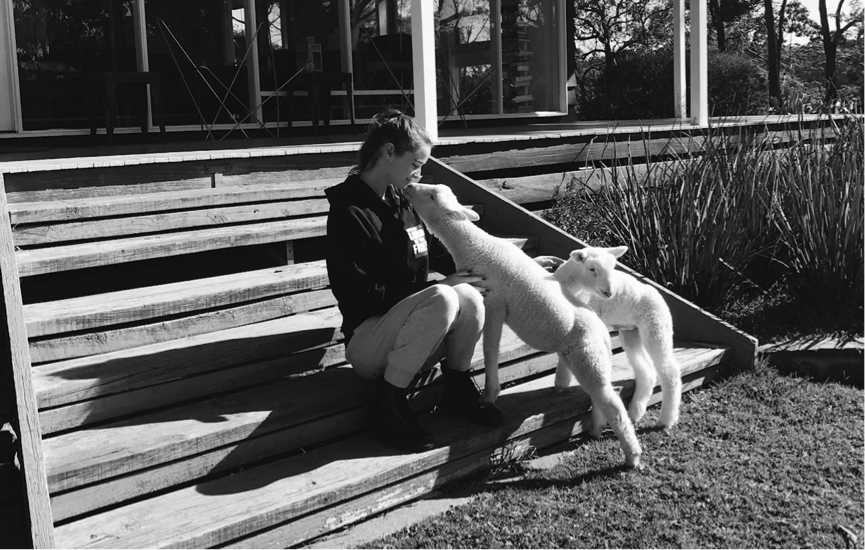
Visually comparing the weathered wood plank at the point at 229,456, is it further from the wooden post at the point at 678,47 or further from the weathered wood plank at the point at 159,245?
the wooden post at the point at 678,47

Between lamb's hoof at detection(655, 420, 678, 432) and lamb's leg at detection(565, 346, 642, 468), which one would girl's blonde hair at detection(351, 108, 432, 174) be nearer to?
lamb's leg at detection(565, 346, 642, 468)

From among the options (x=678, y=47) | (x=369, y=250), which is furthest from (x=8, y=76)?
(x=678, y=47)

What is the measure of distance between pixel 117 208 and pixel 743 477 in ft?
11.5

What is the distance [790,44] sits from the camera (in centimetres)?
3388

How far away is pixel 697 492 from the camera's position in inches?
146

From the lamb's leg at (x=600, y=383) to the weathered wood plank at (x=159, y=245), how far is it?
2.06 metres

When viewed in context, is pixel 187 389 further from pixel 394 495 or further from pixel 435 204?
pixel 435 204

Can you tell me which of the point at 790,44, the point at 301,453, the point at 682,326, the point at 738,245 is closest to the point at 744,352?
the point at 682,326

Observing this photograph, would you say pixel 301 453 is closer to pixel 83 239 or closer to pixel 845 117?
pixel 83 239

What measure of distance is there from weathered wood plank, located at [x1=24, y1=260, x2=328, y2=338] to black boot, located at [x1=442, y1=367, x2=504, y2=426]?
3.54 ft

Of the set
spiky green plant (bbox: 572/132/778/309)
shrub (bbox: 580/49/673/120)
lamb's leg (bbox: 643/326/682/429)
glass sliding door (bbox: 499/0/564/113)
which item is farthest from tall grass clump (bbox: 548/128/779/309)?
shrub (bbox: 580/49/673/120)

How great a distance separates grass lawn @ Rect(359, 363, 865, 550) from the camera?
3.31 meters

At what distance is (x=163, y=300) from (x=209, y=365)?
500 mm

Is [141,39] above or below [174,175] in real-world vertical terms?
above
